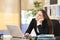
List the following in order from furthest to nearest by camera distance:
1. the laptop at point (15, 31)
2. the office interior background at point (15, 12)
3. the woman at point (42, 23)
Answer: the office interior background at point (15, 12), the woman at point (42, 23), the laptop at point (15, 31)

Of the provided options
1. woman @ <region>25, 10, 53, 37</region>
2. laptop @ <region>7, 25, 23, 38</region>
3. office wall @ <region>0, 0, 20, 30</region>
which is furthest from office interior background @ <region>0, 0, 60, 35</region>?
laptop @ <region>7, 25, 23, 38</region>

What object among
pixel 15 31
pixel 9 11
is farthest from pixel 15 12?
pixel 15 31

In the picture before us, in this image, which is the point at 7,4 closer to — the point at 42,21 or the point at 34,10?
the point at 34,10

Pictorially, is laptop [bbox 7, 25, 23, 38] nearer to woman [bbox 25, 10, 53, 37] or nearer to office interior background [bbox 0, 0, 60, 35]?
woman [bbox 25, 10, 53, 37]

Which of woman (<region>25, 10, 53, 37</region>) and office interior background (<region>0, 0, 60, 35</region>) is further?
office interior background (<region>0, 0, 60, 35</region>)

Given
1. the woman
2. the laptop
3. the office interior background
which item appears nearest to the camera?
the laptop

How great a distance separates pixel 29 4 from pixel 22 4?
216mm

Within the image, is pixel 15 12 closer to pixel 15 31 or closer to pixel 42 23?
pixel 42 23

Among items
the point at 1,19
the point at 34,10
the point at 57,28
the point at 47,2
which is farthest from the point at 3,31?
the point at 57,28

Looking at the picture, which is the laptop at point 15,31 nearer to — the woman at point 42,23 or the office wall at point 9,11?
the woman at point 42,23

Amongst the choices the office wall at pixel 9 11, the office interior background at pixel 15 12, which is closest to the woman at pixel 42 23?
the office interior background at pixel 15 12

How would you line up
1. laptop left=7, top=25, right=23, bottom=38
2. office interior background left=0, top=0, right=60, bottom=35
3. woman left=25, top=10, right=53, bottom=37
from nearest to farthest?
laptop left=7, top=25, right=23, bottom=38, woman left=25, top=10, right=53, bottom=37, office interior background left=0, top=0, right=60, bottom=35

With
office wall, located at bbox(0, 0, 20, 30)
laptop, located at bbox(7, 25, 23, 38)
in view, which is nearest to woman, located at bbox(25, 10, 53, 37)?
laptop, located at bbox(7, 25, 23, 38)

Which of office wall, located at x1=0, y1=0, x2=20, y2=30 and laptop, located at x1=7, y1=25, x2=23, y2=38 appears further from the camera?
office wall, located at x1=0, y1=0, x2=20, y2=30
